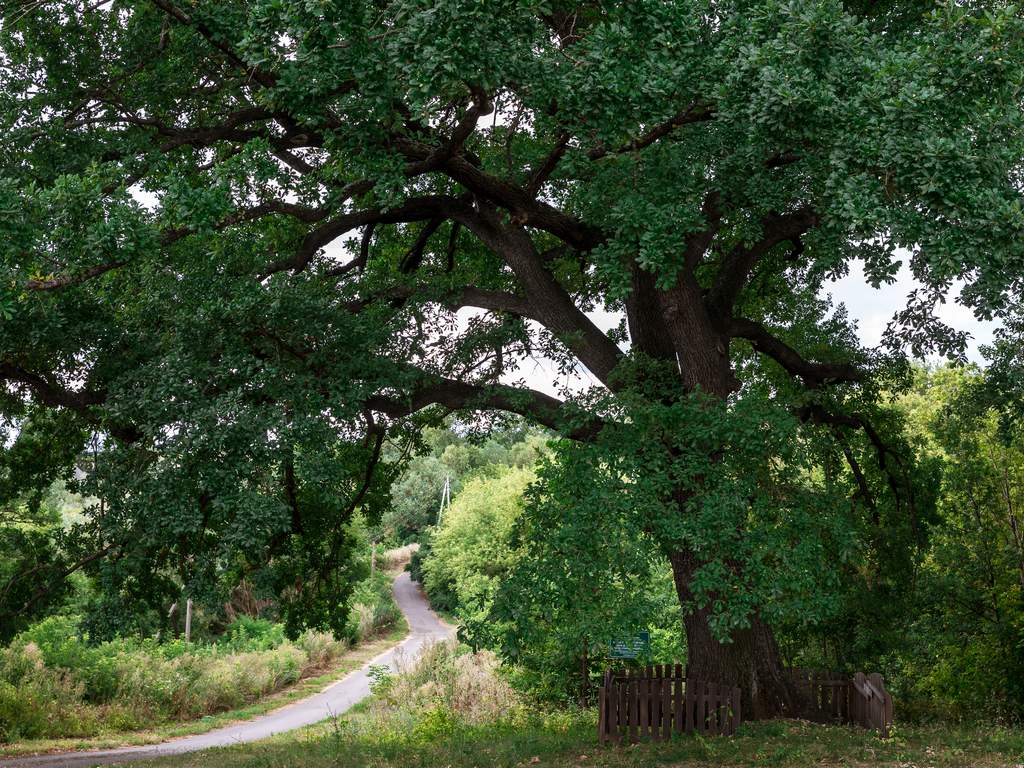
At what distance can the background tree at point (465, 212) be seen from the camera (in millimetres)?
7168

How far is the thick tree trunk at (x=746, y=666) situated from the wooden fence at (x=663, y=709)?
26 cm

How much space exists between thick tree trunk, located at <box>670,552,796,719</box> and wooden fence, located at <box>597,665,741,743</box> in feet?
0.87

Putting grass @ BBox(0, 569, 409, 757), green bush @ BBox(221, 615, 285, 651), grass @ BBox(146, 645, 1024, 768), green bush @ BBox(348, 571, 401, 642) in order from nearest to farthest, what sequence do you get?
grass @ BBox(146, 645, 1024, 768) < grass @ BBox(0, 569, 409, 757) < green bush @ BBox(221, 615, 285, 651) < green bush @ BBox(348, 571, 401, 642)

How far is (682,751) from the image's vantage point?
1041 cm

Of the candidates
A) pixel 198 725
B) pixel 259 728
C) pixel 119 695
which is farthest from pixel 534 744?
pixel 119 695

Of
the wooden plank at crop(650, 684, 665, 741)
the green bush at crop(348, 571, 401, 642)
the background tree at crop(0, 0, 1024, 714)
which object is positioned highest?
the background tree at crop(0, 0, 1024, 714)

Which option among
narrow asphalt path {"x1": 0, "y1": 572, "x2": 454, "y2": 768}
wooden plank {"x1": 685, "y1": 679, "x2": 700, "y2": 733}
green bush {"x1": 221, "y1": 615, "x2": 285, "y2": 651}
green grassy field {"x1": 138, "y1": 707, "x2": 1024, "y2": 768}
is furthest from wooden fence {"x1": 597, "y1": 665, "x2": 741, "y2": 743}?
green bush {"x1": 221, "y1": 615, "x2": 285, "y2": 651}

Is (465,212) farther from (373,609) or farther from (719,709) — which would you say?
(373,609)

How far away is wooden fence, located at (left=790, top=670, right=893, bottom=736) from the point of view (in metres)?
12.1

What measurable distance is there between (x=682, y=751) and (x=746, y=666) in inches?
68.4

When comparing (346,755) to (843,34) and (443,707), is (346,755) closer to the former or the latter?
(443,707)

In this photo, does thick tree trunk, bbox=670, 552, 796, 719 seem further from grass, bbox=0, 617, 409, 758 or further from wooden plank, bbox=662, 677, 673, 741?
grass, bbox=0, 617, 409, 758

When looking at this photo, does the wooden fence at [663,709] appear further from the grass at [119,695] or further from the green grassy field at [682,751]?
the grass at [119,695]

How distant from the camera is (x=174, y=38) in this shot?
33.6ft
